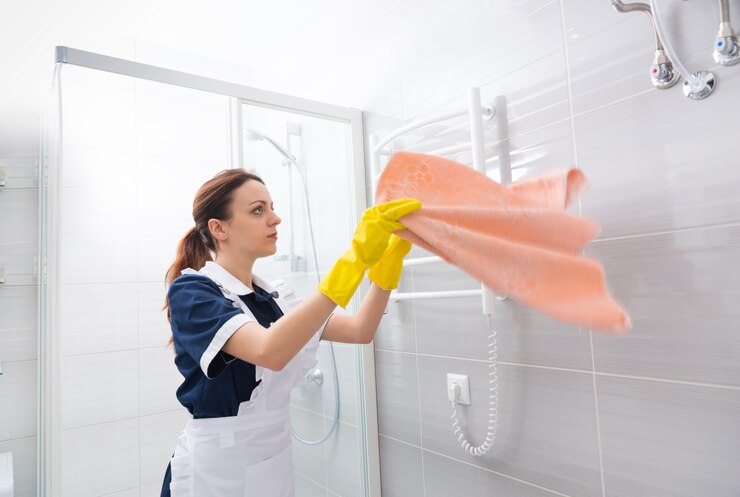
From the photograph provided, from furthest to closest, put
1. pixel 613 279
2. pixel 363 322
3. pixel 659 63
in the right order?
pixel 363 322 → pixel 613 279 → pixel 659 63

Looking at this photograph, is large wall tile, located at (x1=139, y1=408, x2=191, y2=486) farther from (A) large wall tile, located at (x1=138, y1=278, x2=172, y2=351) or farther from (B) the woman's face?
(B) the woman's face

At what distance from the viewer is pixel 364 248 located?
91 cm

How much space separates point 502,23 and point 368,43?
703mm

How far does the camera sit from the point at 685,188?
93cm

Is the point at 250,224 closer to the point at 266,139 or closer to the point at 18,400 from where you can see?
the point at 266,139

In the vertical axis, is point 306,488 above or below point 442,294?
below

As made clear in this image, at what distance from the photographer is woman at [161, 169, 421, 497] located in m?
0.91

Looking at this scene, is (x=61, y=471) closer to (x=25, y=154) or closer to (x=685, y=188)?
(x=25, y=154)

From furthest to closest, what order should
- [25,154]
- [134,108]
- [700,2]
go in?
[25,154] → [134,108] → [700,2]

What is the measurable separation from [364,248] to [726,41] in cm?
75

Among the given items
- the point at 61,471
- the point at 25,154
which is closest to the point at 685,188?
the point at 61,471

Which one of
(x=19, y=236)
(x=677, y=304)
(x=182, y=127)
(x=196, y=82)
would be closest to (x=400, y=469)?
(x=677, y=304)

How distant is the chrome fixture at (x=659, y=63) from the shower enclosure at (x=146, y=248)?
1087 millimetres

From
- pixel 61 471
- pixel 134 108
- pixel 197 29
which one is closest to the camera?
pixel 61 471
